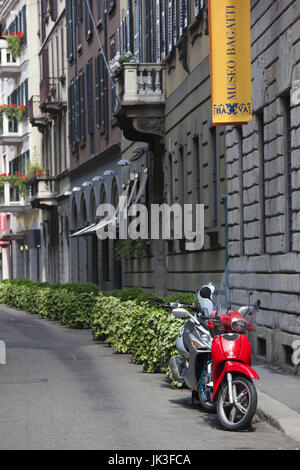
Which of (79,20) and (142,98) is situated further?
(79,20)

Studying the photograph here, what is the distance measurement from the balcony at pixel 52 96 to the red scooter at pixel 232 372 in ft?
130

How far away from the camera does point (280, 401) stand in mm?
12727

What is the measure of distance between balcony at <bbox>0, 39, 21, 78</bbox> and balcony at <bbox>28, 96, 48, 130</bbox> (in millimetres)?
6328

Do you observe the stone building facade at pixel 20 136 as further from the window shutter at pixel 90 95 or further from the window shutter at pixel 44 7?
the window shutter at pixel 90 95

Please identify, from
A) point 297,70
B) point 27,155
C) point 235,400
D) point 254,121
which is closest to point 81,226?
point 27,155

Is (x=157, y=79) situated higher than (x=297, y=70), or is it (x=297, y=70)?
(x=157, y=79)

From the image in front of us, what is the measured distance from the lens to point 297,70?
16.0 meters

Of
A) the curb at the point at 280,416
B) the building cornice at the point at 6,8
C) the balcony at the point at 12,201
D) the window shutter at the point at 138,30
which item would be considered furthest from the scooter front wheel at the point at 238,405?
the building cornice at the point at 6,8

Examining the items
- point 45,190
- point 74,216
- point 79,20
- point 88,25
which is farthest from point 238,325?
point 45,190

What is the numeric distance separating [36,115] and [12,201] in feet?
31.4

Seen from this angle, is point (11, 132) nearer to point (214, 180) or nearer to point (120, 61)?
point (120, 61)
